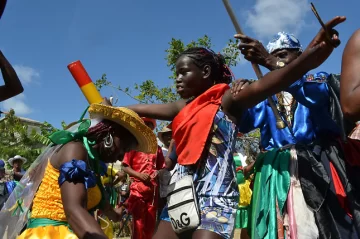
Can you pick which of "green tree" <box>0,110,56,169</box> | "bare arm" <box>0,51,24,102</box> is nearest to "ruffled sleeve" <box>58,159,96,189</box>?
"bare arm" <box>0,51,24,102</box>

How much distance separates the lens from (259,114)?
3291mm

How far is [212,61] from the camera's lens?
3283 millimetres

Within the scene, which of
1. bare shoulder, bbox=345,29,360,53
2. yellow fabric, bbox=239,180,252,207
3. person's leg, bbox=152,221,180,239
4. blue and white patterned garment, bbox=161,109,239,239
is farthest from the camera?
yellow fabric, bbox=239,180,252,207

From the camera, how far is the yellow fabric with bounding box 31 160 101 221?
8.32 ft

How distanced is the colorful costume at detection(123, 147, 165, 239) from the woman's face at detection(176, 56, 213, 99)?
7.67 ft

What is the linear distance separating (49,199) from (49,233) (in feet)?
0.68

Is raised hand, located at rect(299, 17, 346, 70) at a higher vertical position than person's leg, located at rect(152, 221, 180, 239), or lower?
higher

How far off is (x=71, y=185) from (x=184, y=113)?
986 mm

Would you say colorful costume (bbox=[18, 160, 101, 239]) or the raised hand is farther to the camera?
colorful costume (bbox=[18, 160, 101, 239])

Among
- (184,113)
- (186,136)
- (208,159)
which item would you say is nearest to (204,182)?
(208,159)

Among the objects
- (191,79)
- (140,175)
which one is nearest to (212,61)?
(191,79)

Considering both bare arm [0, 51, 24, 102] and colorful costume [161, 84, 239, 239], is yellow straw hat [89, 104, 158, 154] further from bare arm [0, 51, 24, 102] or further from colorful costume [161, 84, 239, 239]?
bare arm [0, 51, 24, 102]

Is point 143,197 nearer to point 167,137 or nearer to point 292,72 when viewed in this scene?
point 167,137

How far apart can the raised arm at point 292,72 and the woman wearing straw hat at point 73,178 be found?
0.76 meters
